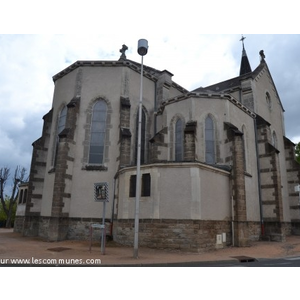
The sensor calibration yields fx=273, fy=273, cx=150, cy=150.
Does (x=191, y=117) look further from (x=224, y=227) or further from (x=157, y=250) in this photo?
(x=157, y=250)

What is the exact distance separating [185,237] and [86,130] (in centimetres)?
1052

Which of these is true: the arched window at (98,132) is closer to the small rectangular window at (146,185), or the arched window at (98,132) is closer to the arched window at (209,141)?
the small rectangular window at (146,185)

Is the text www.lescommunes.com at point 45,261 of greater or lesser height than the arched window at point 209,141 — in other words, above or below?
below

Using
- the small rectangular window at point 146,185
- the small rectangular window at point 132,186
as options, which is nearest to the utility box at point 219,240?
the small rectangular window at point 146,185

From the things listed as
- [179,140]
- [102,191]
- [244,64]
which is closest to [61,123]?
[179,140]

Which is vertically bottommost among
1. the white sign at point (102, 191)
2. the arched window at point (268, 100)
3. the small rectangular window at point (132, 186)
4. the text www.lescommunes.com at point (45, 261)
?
the text www.lescommunes.com at point (45, 261)

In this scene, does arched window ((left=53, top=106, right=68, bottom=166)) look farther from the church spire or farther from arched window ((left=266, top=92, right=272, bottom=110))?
the church spire

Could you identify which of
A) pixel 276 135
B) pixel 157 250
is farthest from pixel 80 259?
pixel 276 135

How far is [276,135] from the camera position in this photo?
87.8 feet

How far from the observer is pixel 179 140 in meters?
20.1

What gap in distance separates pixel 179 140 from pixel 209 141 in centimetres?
220

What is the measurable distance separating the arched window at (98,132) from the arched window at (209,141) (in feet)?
24.1

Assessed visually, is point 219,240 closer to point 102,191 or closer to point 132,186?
point 132,186

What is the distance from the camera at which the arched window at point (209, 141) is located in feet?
62.3
